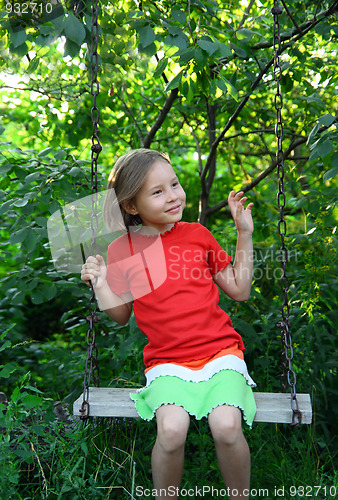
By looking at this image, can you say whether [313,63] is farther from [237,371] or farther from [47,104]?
[237,371]

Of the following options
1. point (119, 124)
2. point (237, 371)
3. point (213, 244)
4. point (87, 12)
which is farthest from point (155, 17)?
point (237, 371)

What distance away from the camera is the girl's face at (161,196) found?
2.31 m

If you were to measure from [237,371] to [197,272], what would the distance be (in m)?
0.46

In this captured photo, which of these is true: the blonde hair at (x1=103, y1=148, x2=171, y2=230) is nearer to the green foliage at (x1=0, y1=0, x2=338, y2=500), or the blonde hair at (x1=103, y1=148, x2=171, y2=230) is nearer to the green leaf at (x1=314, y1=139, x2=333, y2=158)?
the green foliage at (x1=0, y1=0, x2=338, y2=500)

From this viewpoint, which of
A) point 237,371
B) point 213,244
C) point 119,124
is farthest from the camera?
point 119,124

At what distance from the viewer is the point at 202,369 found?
213cm

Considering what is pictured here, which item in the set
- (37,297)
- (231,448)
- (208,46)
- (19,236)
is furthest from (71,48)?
(231,448)

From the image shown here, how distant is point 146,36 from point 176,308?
1.32 metres

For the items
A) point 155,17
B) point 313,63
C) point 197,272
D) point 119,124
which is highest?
point 155,17

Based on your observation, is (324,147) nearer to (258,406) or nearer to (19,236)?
(258,406)

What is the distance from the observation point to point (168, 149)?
483cm

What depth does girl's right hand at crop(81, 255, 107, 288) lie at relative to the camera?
7.61 ft

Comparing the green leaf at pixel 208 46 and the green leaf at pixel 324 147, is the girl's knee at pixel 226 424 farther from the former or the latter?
the green leaf at pixel 208 46

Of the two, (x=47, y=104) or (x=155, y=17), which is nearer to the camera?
(x=155, y=17)
